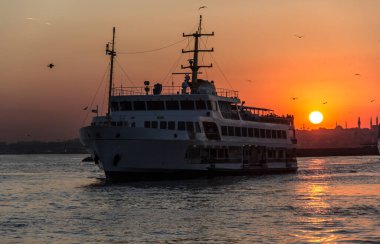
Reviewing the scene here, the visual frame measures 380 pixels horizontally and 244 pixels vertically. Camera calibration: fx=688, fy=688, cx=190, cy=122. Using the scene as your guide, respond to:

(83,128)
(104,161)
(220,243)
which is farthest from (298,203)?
(83,128)

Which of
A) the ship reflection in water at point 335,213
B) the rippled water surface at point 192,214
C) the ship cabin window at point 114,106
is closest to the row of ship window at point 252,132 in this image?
the ship cabin window at point 114,106

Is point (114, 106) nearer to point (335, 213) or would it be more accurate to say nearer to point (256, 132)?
point (256, 132)

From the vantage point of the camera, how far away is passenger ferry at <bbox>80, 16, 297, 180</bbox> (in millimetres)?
59656

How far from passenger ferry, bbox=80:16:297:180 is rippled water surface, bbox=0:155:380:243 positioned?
3.08m

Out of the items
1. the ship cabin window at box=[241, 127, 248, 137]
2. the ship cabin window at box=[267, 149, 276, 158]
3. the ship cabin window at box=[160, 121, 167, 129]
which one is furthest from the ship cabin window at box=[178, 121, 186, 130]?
the ship cabin window at box=[267, 149, 276, 158]

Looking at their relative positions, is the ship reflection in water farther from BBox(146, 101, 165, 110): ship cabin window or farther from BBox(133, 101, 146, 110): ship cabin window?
BBox(133, 101, 146, 110): ship cabin window

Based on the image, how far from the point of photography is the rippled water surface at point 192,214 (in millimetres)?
28922

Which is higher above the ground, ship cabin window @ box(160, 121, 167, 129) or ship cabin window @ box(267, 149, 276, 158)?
ship cabin window @ box(160, 121, 167, 129)

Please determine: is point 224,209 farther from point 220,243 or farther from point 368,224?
point 220,243

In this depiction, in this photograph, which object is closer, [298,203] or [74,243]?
[74,243]

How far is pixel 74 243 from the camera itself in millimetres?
27281

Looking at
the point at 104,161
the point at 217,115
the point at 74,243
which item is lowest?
the point at 74,243

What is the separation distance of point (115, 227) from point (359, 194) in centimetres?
2501

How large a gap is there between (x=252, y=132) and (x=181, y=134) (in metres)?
16.1
